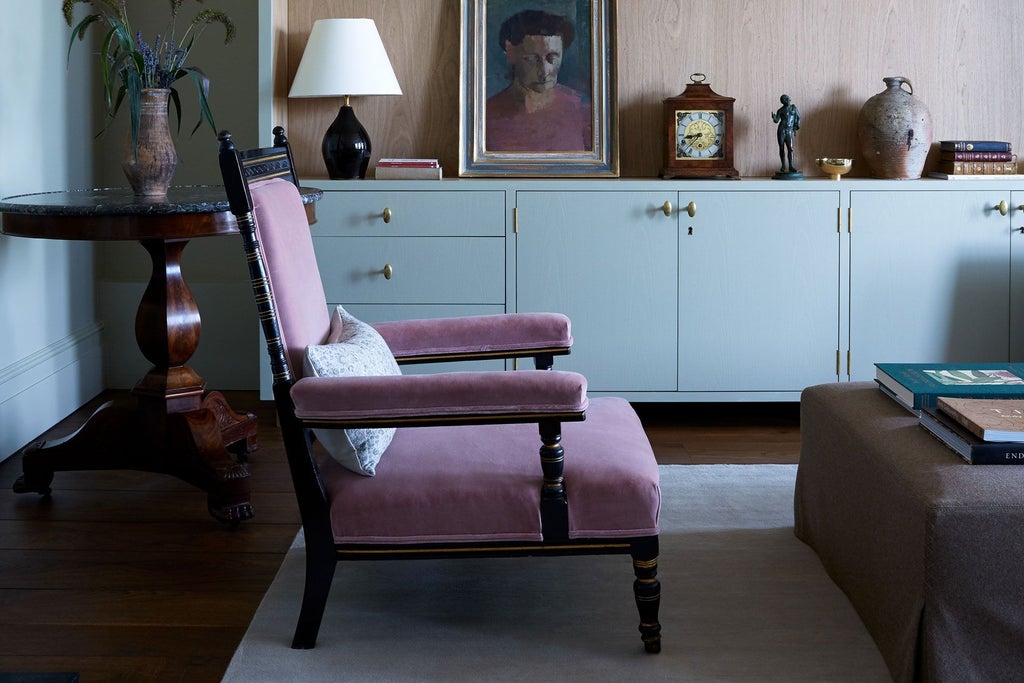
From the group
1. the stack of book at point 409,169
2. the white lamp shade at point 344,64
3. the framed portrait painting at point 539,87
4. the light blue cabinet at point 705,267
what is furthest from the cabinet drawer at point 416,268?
the white lamp shade at point 344,64

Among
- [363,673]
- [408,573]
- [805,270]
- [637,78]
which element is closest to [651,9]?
[637,78]

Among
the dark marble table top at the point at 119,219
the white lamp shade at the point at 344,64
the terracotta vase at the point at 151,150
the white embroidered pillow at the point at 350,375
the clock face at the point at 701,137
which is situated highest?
the white lamp shade at the point at 344,64

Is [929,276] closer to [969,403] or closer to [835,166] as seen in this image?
[835,166]

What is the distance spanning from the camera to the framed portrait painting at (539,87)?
3.89m

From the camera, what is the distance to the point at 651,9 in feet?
13.0

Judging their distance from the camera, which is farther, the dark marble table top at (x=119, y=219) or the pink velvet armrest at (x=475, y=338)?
the dark marble table top at (x=119, y=219)

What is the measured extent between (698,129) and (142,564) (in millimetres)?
2241

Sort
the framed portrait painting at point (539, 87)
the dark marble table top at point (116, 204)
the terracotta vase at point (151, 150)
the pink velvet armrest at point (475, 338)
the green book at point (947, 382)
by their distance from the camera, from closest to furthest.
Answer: the green book at point (947, 382) < the pink velvet armrest at point (475, 338) < the dark marble table top at point (116, 204) < the terracotta vase at point (151, 150) < the framed portrait painting at point (539, 87)

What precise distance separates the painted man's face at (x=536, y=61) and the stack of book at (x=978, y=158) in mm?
1303

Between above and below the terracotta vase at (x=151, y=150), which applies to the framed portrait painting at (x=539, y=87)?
above

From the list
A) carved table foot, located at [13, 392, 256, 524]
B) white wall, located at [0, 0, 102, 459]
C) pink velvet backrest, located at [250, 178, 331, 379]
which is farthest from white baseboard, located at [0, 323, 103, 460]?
pink velvet backrest, located at [250, 178, 331, 379]

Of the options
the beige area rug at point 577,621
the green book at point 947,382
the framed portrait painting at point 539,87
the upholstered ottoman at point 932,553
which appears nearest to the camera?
the upholstered ottoman at point 932,553

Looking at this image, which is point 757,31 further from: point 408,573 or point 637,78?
point 408,573

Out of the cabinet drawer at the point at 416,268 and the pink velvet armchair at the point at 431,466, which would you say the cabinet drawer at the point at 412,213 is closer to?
the cabinet drawer at the point at 416,268
